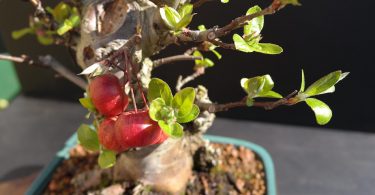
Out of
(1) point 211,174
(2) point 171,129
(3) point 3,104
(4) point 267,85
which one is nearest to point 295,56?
(1) point 211,174

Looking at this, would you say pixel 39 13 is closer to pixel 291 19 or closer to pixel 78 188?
pixel 78 188

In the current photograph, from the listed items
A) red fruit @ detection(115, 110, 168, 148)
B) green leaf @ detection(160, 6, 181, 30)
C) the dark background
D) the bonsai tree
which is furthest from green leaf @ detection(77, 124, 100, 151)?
the dark background

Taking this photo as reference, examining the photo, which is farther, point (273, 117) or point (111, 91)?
point (273, 117)

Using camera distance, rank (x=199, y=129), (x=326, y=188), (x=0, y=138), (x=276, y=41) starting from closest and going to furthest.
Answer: (x=199, y=129), (x=326, y=188), (x=276, y=41), (x=0, y=138)

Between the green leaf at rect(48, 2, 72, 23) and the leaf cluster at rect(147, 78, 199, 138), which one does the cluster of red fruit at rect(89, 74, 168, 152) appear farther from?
the green leaf at rect(48, 2, 72, 23)

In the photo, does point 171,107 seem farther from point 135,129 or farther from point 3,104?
point 3,104

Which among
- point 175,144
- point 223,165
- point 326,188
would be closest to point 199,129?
point 175,144
